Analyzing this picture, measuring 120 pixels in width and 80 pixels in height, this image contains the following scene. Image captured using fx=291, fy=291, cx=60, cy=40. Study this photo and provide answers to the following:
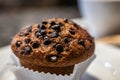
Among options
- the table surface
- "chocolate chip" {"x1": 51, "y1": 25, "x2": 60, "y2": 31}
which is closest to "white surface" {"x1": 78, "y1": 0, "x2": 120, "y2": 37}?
the table surface

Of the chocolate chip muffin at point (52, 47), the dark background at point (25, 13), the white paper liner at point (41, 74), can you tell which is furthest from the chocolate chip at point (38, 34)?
the dark background at point (25, 13)

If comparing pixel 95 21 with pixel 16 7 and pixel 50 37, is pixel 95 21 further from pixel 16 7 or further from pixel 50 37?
pixel 16 7

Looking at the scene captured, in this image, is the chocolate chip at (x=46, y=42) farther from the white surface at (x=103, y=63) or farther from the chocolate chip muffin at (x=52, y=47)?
the white surface at (x=103, y=63)

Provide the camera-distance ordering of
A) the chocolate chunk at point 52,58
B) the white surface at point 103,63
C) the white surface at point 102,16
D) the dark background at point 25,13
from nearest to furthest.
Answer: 1. the chocolate chunk at point 52,58
2. the white surface at point 103,63
3. the white surface at point 102,16
4. the dark background at point 25,13

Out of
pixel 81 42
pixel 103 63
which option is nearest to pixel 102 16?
pixel 103 63

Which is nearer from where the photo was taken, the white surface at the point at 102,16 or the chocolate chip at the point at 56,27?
the chocolate chip at the point at 56,27

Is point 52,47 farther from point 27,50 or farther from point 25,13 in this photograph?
point 25,13

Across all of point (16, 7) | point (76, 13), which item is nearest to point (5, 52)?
point (76, 13)

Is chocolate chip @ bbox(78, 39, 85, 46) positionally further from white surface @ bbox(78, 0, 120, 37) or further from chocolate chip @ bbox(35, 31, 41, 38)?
white surface @ bbox(78, 0, 120, 37)
